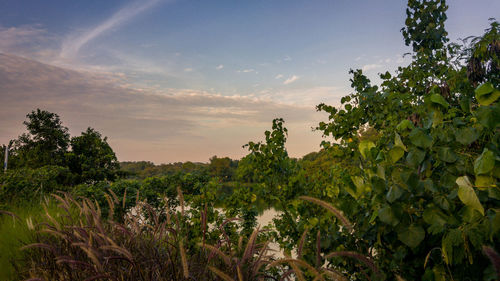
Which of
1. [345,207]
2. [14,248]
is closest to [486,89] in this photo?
[345,207]

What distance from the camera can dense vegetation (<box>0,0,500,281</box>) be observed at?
1.61m

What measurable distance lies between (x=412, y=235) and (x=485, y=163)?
522 mm

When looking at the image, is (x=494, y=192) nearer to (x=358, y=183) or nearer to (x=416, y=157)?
(x=416, y=157)

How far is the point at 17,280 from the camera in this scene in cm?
346

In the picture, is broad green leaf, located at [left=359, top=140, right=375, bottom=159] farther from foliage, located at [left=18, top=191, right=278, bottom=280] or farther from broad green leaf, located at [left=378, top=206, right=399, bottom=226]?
foliage, located at [left=18, top=191, right=278, bottom=280]

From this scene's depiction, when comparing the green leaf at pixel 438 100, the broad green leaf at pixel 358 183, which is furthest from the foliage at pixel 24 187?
the green leaf at pixel 438 100

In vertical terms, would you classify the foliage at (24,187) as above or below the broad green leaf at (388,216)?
below

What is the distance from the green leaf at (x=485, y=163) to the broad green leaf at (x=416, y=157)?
0.24m

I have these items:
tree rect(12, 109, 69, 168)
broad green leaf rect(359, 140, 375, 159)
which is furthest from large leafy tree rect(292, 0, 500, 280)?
tree rect(12, 109, 69, 168)

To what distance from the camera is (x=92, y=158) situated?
58.1ft

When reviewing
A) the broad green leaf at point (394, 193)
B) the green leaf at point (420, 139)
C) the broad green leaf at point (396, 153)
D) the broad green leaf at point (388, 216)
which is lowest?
the broad green leaf at point (388, 216)

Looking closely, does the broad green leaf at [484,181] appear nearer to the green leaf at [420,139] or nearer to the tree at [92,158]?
the green leaf at [420,139]

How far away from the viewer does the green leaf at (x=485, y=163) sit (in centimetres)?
141

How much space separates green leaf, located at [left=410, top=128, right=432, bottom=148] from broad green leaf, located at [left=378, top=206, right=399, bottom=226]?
0.36 m
